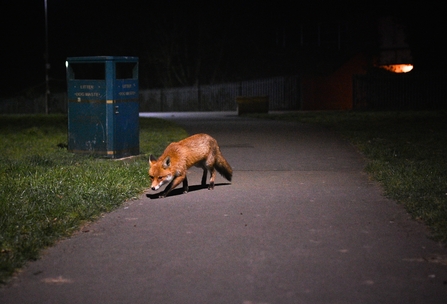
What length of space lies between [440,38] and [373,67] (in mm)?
3674

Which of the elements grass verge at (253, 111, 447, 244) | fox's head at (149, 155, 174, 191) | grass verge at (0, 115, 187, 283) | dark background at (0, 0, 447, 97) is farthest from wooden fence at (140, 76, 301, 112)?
fox's head at (149, 155, 174, 191)

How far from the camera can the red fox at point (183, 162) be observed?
30.1ft

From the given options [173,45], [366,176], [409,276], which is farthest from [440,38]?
[409,276]

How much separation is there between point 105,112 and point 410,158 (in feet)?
19.2

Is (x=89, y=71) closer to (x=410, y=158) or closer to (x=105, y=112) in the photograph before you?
(x=105, y=112)

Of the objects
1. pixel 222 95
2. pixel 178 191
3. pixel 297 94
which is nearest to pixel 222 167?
pixel 178 191

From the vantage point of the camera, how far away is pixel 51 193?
9.06 meters

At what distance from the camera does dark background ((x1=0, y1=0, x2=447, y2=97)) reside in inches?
1464

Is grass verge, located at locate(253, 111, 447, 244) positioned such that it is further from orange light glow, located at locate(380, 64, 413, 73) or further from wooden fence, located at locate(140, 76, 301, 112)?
orange light glow, located at locate(380, 64, 413, 73)

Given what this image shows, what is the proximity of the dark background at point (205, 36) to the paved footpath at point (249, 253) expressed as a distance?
28348mm

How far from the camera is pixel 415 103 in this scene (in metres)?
34.6

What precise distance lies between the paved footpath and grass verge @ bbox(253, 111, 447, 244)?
0.25 m

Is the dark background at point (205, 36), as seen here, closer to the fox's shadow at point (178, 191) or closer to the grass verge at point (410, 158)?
the grass verge at point (410, 158)

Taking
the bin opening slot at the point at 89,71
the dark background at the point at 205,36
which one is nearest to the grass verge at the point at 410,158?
the dark background at the point at 205,36
